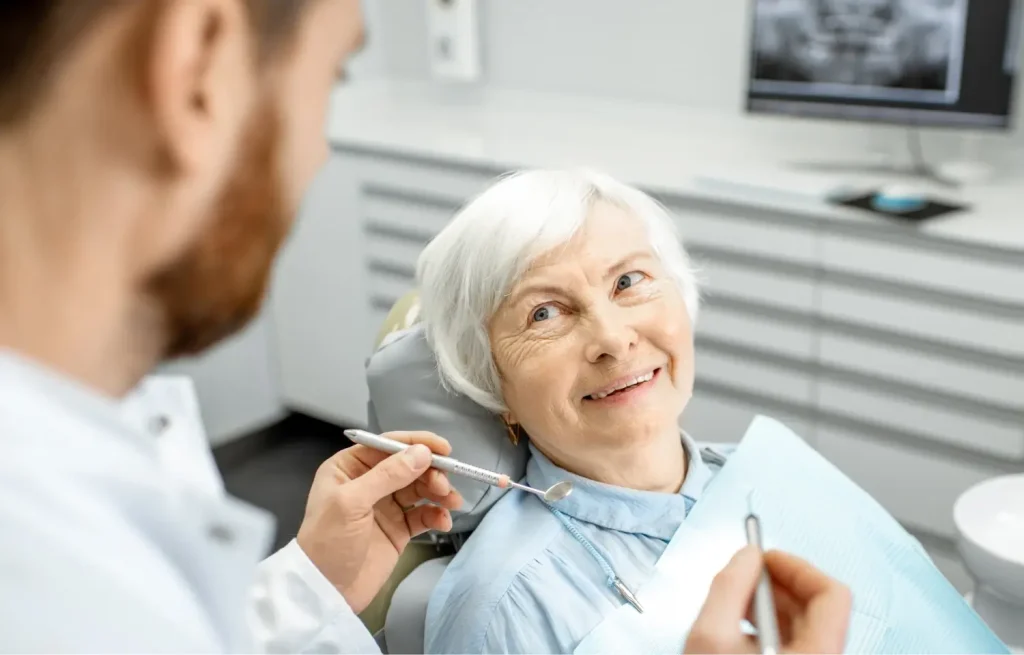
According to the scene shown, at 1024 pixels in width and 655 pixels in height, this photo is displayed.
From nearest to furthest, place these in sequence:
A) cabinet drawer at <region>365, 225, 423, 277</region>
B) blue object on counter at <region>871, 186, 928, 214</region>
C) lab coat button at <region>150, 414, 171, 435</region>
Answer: lab coat button at <region>150, 414, 171, 435</region> → blue object on counter at <region>871, 186, 928, 214</region> → cabinet drawer at <region>365, 225, 423, 277</region>

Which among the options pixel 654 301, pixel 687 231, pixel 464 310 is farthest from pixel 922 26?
pixel 464 310

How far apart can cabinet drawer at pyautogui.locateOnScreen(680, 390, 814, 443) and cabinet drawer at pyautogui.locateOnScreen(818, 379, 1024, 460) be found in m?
0.13

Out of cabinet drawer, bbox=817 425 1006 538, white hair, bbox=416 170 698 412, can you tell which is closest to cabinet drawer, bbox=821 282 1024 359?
cabinet drawer, bbox=817 425 1006 538

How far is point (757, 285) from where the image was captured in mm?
2451

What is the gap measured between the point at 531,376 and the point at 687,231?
1169 millimetres

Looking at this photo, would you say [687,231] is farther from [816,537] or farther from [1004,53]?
[816,537]

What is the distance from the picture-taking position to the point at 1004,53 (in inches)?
92.7

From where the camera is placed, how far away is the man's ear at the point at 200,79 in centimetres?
57

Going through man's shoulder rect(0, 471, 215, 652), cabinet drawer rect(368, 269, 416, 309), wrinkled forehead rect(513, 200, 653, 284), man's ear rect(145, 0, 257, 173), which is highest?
man's ear rect(145, 0, 257, 173)

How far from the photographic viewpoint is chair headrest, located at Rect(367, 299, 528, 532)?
1526mm

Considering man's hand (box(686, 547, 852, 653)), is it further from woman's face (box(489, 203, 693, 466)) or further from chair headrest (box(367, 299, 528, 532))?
chair headrest (box(367, 299, 528, 532))

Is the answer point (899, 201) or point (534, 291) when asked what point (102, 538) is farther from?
point (899, 201)

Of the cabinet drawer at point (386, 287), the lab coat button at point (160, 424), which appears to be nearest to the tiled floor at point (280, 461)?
the cabinet drawer at point (386, 287)

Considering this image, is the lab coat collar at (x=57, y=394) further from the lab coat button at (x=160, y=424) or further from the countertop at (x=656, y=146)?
the countertop at (x=656, y=146)
